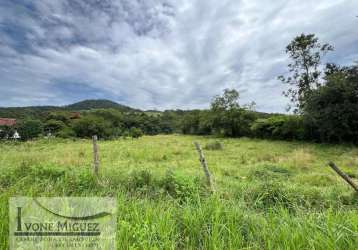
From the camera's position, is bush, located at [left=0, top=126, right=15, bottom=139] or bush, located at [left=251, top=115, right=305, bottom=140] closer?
bush, located at [left=251, top=115, right=305, bottom=140]

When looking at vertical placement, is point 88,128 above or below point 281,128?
above

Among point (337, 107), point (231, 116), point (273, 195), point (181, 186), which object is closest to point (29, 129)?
point (231, 116)

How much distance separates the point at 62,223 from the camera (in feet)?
8.43

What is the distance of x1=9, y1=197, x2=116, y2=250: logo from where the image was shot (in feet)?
7.57

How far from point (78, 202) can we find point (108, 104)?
104767 mm

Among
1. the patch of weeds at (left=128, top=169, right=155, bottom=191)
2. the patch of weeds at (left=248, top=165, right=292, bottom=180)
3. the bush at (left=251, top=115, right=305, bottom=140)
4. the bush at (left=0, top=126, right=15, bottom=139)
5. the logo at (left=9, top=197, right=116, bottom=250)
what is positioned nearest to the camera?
the logo at (left=9, top=197, right=116, bottom=250)

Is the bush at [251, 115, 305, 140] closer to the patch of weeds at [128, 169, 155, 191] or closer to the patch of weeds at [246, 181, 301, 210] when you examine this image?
the patch of weeds at [246, 181, 301, 210]

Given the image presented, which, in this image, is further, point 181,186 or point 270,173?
point 270,173

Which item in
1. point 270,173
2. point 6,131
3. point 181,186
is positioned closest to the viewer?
point 181,186

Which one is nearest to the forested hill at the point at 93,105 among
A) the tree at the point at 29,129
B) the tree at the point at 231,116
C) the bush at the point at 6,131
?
the bush at the point at 6,131

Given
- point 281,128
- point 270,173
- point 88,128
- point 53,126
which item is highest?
point 53,126

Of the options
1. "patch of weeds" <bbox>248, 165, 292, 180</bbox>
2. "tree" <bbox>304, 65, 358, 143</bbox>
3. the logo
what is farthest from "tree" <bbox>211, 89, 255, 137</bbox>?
the logo

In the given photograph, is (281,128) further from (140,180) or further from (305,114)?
(140,180)

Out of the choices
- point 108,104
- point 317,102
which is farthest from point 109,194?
point 108,104
